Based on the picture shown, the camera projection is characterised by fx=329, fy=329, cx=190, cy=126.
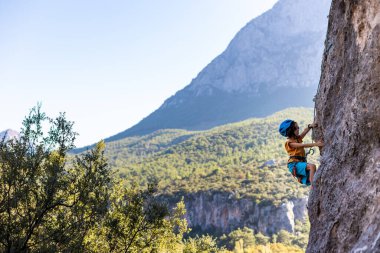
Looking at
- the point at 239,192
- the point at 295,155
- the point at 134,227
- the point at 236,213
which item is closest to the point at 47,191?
the point at 134,227

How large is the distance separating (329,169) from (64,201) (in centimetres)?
1466

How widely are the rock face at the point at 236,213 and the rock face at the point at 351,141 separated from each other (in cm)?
10570

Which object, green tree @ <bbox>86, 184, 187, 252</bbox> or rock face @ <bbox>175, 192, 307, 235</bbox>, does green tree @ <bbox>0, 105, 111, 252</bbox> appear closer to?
green tree @ <bbox>86, 184, 187, 252</bbox>

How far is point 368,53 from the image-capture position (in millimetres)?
7266

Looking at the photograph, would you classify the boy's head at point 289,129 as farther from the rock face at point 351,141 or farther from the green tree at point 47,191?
the green tree at point 47,191

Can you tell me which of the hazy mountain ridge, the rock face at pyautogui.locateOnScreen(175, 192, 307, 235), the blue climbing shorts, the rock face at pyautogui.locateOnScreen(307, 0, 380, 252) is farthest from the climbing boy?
the rock face at pyautogui.locateOnScreen(175, 192, 307, 235)

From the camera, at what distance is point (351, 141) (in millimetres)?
7547

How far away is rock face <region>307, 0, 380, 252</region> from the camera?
6.60 metres

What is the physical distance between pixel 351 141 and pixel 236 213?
382ft

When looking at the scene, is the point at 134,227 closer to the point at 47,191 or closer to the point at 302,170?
the point at 47,191

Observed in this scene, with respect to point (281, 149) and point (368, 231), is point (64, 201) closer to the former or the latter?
point (368, 231)

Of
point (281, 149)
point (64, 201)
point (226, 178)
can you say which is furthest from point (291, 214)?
point (64, 201)

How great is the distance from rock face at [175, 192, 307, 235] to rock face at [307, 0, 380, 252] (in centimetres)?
10570

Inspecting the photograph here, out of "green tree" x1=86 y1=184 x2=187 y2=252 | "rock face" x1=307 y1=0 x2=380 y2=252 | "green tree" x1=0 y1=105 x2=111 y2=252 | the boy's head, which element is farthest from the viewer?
"green tree" x1=86 y1=184 x2=187 y2=252
